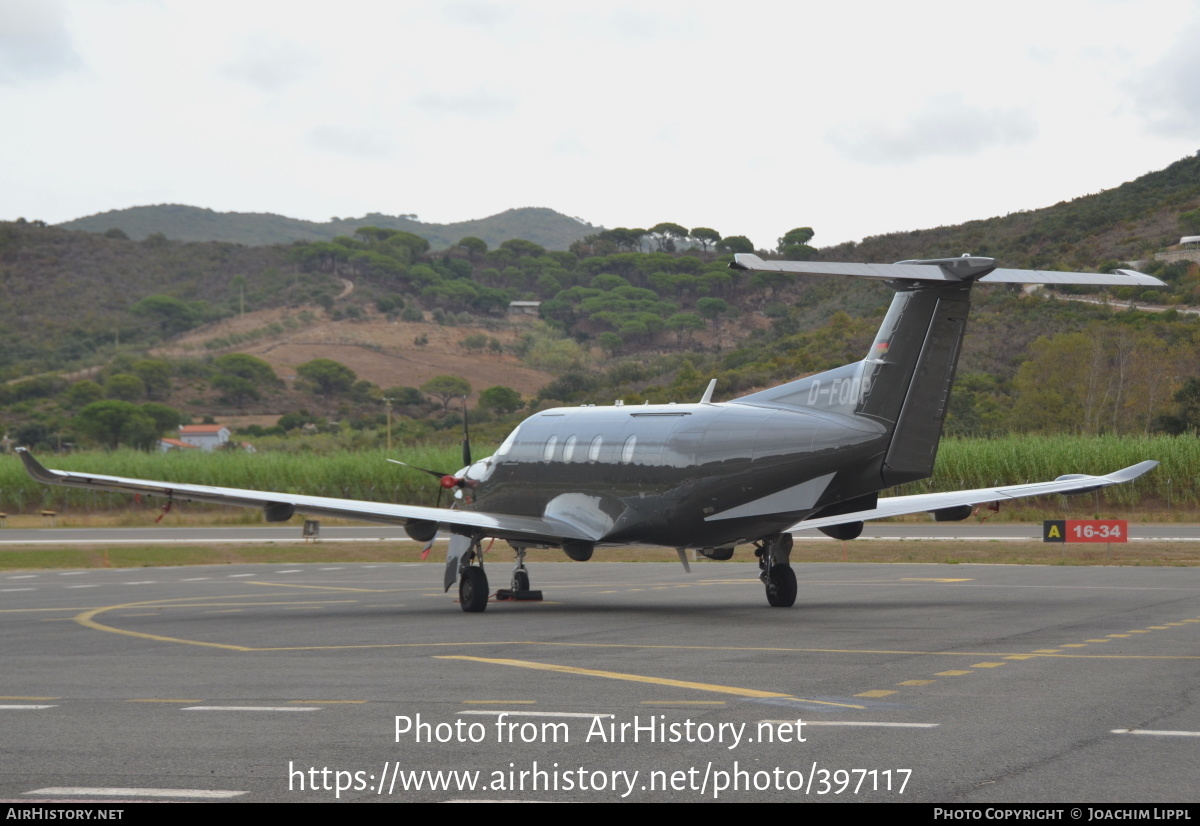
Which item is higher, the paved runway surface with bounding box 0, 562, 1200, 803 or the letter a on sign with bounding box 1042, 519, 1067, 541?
the paved runway surface with bounding box 0, 562, 1200, 803

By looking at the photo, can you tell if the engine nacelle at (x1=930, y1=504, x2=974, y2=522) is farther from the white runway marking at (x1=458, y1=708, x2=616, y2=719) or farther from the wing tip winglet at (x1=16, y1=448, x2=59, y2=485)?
the wing tip winglet at (x1=16, y1=448, x2=59, y2=485)

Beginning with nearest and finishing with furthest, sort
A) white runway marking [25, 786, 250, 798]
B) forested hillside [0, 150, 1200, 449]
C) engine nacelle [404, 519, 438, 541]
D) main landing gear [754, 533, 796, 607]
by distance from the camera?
white runway marking [25, 786, 250, 798] → main landing gear [754, 533, 796, 607] → engine nacelle [404, 519, 438, 541] → forested hillside [0, 150, 1200, 449]

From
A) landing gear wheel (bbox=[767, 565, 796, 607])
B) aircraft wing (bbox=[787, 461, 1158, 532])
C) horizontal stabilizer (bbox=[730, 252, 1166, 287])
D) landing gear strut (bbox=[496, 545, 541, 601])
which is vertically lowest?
landing gear strut (bbox=[496, 545, 541, 601])

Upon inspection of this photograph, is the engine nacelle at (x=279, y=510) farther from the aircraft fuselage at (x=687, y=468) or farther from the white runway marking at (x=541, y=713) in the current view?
the white runway marking at (x=541, y=713)

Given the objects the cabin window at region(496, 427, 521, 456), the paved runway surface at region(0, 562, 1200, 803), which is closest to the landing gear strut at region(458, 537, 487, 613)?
the paved runway surface at region(0, 562, 1200, 803)

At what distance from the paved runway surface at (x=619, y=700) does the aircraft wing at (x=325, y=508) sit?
155 centimetres

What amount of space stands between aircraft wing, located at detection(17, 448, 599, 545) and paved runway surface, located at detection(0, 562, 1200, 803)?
155cm

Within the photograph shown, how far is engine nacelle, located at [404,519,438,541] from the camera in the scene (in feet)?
76.0

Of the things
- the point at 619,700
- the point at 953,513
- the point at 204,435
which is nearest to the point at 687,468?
the point at 953,513

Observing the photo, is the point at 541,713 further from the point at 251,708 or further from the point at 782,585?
the point at 782,585

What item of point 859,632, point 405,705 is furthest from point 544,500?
point 405,705

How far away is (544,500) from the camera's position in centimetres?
2519

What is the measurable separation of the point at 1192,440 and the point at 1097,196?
84811 mm

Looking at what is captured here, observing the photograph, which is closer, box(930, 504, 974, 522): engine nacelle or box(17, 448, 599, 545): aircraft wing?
box(17, 448, 599, 545): aircraft wing
